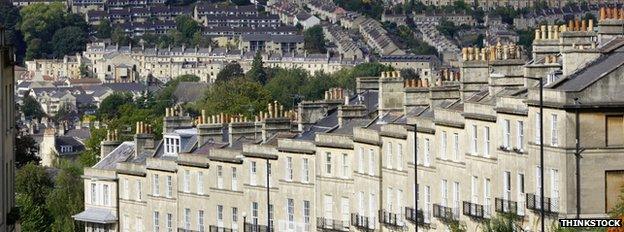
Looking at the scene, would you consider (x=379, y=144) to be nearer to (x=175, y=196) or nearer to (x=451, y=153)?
(x=451, y=153)

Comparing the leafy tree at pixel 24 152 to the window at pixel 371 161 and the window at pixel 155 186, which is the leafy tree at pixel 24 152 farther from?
the window at pixel 371 161

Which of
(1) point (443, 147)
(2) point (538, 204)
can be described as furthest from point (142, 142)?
(2) point (538, 204)

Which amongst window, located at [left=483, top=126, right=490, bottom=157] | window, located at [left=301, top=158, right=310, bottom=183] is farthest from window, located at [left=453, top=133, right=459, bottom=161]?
window, located at [left=301, top=158, right=310, bottom=183]

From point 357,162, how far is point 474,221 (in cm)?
848

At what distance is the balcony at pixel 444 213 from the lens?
65.1m

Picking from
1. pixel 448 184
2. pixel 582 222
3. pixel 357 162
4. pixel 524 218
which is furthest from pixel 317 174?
pixel 582 222

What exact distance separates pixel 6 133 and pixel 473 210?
51.4ft

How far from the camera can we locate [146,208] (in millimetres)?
82375

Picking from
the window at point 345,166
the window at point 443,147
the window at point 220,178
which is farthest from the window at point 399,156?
the window at point 220,178

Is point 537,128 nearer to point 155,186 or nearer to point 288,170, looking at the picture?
point 288,170

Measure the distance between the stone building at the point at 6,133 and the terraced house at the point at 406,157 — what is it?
10.1 meters

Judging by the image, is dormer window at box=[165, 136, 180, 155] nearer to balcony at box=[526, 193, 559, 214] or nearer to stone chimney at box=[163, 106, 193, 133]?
stone chimney at box=[163, 106, 193, 133]

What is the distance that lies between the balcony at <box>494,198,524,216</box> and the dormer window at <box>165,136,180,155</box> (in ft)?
69.3

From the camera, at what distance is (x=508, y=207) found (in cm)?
6141
